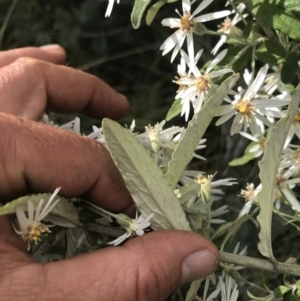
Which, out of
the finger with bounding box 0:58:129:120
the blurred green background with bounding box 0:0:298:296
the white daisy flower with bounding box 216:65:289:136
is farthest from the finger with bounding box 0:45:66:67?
the white daisy flower with bounding box 216:65:289:136

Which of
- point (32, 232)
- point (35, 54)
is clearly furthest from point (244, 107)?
point (35, 54)

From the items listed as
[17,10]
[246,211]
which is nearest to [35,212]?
[246,211]

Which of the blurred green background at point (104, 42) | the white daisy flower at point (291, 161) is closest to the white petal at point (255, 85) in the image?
the white daisy flower at point (291, 161)

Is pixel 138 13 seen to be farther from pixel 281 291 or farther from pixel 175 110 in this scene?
pixel 281 291

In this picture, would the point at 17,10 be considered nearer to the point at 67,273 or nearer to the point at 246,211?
the point at 246,211

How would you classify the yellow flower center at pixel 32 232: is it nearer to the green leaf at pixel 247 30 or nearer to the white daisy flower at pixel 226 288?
the white daisy flower at pixel 226 288

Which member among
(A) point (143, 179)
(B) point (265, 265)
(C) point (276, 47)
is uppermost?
(C) point (276, 47)

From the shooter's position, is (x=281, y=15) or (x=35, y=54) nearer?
(x=281, y=15)

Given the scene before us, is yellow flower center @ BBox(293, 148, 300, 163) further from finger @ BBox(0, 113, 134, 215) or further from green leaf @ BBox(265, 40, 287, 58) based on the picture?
finger @ BBox(0, 113, 134, 215)
